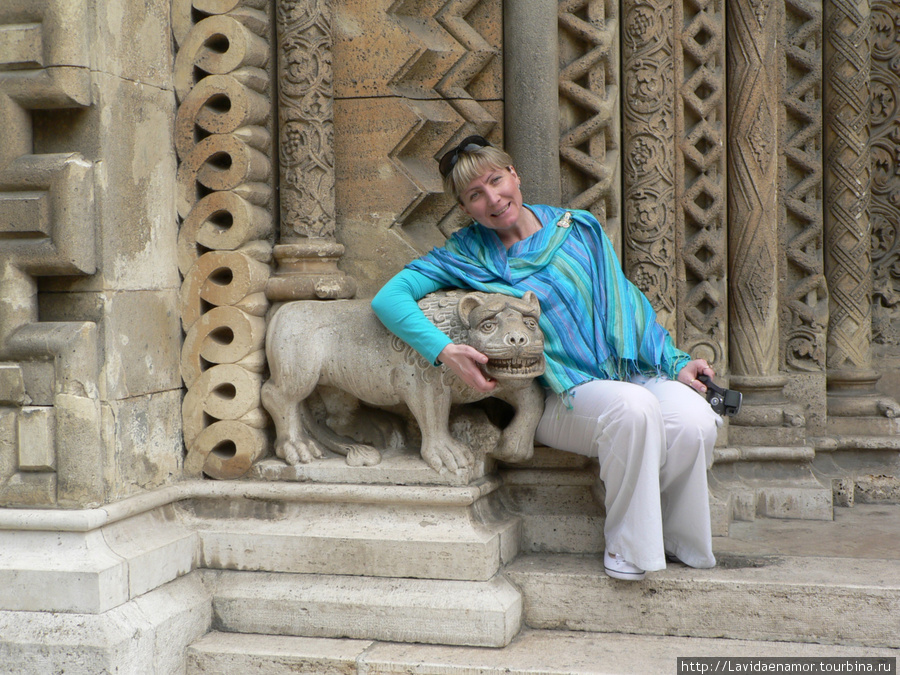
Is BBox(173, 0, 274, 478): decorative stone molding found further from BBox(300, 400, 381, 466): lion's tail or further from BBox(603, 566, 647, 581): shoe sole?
BBox(603, 566, 647, 581): shoe sole

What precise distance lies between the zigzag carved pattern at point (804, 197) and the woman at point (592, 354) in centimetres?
126

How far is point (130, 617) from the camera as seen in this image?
8.70ft

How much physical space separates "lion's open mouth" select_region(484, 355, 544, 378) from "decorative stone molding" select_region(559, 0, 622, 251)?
849mm

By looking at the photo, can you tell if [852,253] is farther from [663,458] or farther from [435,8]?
[435,8]

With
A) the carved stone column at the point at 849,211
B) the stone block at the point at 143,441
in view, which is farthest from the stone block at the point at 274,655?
the carved stone column at the point at 849,211

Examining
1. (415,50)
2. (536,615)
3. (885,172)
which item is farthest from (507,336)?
(885,172)

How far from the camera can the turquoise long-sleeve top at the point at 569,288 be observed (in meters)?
2.93

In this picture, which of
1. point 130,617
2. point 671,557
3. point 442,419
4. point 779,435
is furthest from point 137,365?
point 779,435

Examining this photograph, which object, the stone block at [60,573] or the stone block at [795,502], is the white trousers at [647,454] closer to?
the stone block at [795,502]

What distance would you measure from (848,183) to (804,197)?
0.66 feet

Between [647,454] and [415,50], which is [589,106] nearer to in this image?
[415,50]

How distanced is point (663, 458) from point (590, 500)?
15.8 inches

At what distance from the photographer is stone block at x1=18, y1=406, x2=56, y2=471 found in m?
2.70

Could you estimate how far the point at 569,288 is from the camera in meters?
2.94
